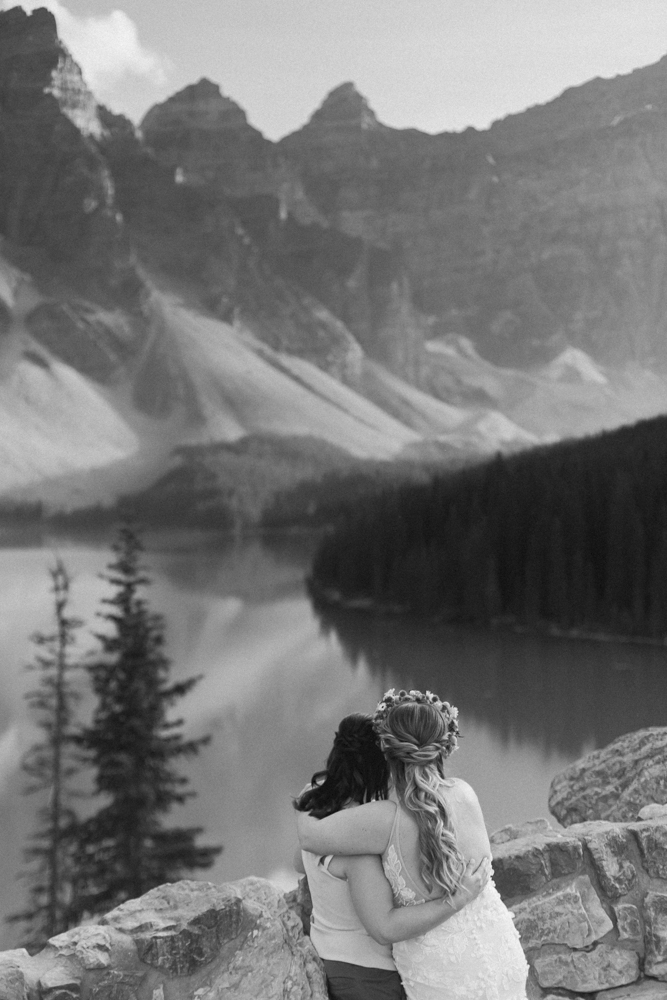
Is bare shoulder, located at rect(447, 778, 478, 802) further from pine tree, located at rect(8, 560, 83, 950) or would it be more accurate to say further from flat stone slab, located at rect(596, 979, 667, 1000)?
pine tree, located at rect(8, 560, 83, 950)

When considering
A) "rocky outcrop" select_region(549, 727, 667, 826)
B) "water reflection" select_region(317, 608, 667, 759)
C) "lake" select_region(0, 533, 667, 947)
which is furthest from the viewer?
"water reflection" select_region(317, 608, 667, 759)

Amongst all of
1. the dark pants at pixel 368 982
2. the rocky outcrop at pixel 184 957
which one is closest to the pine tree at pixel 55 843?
the rocky outcrop at pixel 184 957

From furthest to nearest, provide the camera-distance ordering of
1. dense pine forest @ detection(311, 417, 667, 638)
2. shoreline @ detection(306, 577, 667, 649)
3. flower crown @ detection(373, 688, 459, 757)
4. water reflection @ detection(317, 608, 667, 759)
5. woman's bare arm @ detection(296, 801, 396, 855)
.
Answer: dense pine forest @ detection(311, 417, 667, 638) < shoreline @ detection(306, 577, 667, 649) < water reflection @ detection(317, 608, 667, 759) < flower crown @ detection(373, 688, 459, 757) < woman's bare arm @ detection(296, 801, 396, 855)

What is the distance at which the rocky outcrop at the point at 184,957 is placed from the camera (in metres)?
5.67

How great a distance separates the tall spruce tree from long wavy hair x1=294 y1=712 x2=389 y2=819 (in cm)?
2160

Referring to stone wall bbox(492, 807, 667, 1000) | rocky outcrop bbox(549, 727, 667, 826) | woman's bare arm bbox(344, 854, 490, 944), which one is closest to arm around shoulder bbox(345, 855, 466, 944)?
woman's bare arm bbox(344, 854, 490, 944)

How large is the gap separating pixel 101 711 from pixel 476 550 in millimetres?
50354

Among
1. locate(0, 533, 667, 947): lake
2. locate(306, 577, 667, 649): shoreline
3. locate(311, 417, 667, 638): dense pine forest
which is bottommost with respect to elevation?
locate(0, 533, 667, 947): lake

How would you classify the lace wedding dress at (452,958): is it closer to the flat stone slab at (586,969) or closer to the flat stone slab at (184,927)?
the flat stone slab at (184,927)

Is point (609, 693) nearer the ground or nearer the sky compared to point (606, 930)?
nearer the ground

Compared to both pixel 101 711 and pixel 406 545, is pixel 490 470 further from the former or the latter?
pixel 101 711

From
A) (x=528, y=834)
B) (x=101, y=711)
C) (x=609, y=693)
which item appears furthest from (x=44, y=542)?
(x=528, y=834)

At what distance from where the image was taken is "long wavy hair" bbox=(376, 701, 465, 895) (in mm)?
4918

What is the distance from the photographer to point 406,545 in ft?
280
